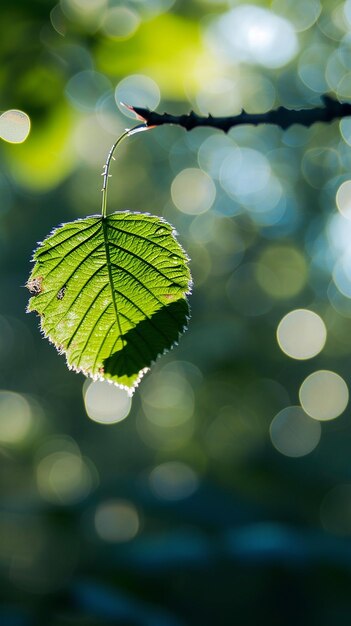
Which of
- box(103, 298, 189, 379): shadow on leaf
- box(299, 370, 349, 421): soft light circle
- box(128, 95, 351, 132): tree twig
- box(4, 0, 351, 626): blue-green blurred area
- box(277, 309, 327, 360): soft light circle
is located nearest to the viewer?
box(128, 95, 351, 132): tree twig

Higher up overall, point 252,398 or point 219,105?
point 219,105

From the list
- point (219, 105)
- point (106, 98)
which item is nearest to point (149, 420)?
point (219, 105)

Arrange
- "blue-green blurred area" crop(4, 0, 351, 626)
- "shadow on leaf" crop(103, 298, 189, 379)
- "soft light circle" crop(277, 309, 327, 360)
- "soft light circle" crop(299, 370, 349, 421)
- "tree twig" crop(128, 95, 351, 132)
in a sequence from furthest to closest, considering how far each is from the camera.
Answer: "soft light circle" crop(299, 370, 349, 421), "soft light circle" crop(277, 309, 327, 360), "blue-green blurred area" crop(4, 0, 351, 626), "shadow on leaf" crop(103, 298, 189, 379), "tree twig" crop(128, 95, 351, 132)

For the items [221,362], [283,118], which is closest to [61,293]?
[283,118]

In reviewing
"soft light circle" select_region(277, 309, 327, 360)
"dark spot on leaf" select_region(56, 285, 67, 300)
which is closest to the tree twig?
"dark spot on leaf" select_region(56, 285, 67, 300)

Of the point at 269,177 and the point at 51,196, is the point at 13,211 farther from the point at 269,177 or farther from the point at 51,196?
the point at 269,177

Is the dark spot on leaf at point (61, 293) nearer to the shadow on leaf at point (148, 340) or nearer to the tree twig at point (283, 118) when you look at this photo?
the shadow on leaf at point (148, 340)

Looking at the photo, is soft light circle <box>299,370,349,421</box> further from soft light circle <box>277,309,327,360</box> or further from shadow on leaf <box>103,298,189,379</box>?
shadow on leaf <box>103,298,189,379</box>

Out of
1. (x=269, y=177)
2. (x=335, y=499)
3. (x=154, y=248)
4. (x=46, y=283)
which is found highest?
(x=269, y=177)

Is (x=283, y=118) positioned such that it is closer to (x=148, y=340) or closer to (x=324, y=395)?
(x=148, y=340)
